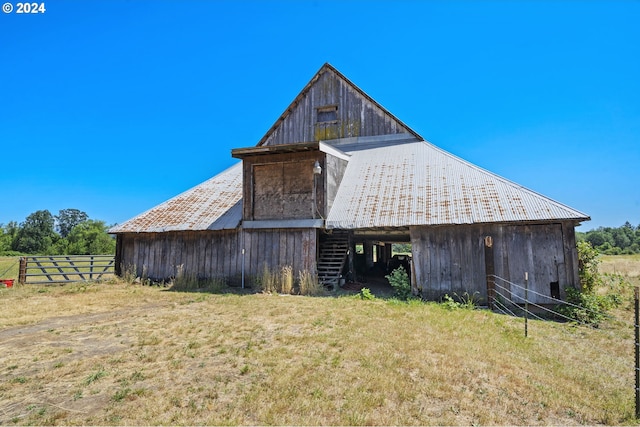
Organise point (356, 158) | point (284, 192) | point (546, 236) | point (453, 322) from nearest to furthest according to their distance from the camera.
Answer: point (453, 322) < point (546, 236) < point (284, 192) < point (356, 158)

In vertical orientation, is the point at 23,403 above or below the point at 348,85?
below

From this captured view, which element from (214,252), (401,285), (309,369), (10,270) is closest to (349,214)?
(401,285)

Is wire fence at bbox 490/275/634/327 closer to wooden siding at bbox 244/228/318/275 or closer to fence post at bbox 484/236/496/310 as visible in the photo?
fence post at bbox 484/236/496/310

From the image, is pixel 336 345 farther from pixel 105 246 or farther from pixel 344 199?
pixel 105 246

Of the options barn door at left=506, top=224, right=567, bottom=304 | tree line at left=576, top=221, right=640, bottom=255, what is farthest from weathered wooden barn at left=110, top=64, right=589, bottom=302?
tree line at left=576, top=221, right=640, bottom=255

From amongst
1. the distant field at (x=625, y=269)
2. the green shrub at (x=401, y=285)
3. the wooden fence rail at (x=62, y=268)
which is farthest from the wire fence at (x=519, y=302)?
the wooden fence rail at (x=62, y=268)

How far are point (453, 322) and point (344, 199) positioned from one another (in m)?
7.35

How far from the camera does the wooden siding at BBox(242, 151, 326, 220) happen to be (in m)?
14.0

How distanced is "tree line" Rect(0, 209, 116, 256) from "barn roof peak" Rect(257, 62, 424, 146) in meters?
44.2

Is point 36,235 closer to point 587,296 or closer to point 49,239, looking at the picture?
point 49,239

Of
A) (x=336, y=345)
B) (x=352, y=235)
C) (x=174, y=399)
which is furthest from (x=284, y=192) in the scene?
(x=174, y=399)

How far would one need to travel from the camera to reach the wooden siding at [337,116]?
61.5 ft

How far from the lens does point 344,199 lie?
577 inches

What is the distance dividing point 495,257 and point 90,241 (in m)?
59.0
